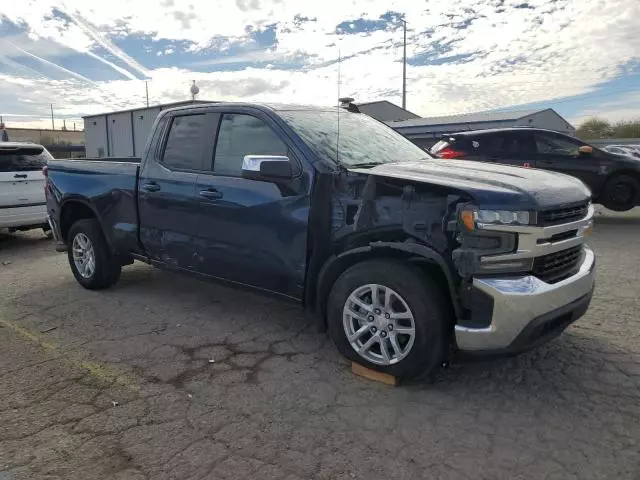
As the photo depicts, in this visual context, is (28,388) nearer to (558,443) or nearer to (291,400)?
(291,400)

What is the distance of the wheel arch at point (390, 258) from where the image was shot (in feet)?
10.4

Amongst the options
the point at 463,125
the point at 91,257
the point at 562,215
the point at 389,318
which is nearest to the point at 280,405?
the point at 389,318

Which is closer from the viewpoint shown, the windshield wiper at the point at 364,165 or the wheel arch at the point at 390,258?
the wheel arch at the point at 390,258

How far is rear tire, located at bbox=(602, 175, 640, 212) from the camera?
10.1 m

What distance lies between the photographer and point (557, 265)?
10.9 ft

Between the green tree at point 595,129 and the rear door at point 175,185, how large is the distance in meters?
47.5

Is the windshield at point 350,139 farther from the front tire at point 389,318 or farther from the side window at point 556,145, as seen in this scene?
the side window at point 556,145

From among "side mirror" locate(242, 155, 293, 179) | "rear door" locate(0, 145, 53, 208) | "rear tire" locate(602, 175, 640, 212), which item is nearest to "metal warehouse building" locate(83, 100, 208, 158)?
"rear door" locate(0, 145, 53, 208)

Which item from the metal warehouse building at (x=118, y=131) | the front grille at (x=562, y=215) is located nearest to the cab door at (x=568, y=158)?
the front grille at (x=562, y=215)

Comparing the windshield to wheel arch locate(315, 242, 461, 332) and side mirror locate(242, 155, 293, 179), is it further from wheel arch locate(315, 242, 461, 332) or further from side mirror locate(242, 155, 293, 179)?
wheel arch locate(315, 242, 461, 332)

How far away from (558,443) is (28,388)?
3273mm

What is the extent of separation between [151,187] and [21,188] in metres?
4.61

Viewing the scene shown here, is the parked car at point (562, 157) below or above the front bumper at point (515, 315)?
above

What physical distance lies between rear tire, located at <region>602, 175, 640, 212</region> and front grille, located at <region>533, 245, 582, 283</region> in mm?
7591
